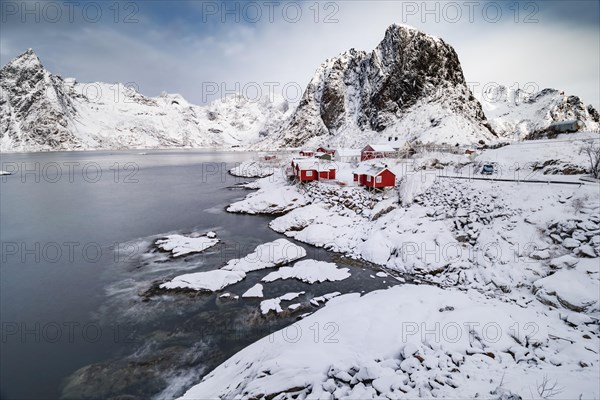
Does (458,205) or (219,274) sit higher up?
(458,205)

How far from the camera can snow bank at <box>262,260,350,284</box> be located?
21.5m

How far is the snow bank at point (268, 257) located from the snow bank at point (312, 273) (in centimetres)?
173

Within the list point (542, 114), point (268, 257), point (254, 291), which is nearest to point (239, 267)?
point (268, 257)

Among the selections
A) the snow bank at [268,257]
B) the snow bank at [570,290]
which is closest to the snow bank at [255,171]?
the snow bank at [268,257]

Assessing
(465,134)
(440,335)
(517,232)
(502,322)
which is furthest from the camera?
(465,134)

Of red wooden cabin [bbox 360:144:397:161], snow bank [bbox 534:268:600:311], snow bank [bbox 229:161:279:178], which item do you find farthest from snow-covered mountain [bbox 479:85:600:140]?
snow bank [bbox 534:268:600:311]

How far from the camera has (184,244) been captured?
91.9ft

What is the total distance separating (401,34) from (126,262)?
129 metres

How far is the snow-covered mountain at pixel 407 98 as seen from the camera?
90500mm

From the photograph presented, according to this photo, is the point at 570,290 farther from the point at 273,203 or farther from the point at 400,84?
the point at 400,84

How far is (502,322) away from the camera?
Answer: 416 inches

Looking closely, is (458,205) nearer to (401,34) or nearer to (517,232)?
(517,232)

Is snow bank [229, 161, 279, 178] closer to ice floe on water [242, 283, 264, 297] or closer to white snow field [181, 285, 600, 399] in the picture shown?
ice floe on water [242, 283, 264, 297]

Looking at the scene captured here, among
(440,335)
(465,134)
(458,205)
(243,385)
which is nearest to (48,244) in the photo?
(243,385)
